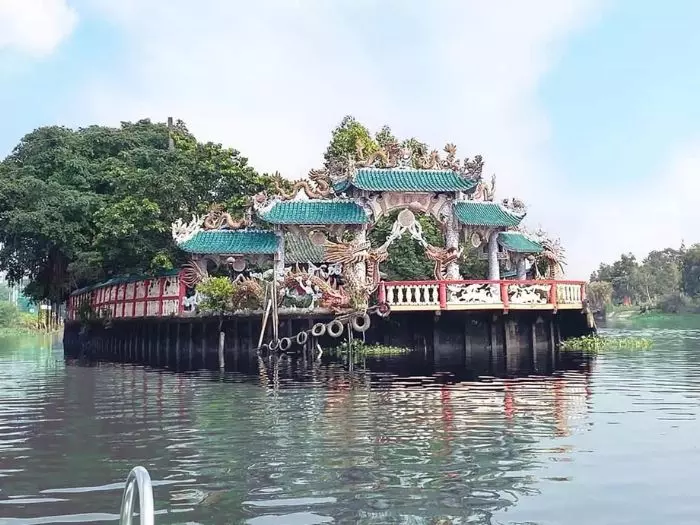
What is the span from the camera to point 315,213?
1097 inches

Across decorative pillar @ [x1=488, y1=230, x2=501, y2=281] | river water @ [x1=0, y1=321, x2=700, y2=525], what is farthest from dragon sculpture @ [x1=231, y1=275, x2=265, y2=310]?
river water @ [x1=0, y1=321, x2=700, y2=525]

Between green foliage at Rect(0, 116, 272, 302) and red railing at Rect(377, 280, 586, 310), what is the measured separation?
8860 mm

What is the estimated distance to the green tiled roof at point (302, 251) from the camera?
3431 cm

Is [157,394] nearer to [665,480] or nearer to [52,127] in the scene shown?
[665,480]

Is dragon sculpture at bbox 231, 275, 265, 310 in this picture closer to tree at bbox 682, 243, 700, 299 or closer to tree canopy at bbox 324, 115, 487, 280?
tree canopy at bbox 324, 115, 487, 280

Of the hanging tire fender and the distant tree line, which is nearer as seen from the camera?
the hanging tire fender

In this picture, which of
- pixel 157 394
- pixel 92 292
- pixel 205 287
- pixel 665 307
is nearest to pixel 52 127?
pixel 92 292

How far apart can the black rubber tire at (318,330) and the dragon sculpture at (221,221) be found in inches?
223

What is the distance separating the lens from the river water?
6621mm

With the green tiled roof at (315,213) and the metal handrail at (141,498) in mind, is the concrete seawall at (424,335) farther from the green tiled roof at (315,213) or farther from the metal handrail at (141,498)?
the metal handrail at (141,498)

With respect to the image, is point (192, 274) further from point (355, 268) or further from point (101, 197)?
point (101, 197)

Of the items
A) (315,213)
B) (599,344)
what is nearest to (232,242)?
(315,213)

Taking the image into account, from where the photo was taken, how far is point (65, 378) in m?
19.7

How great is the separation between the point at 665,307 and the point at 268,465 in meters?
79.2
